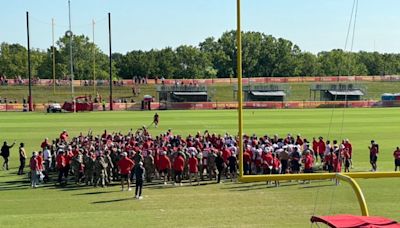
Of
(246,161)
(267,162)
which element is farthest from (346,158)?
(246,161)

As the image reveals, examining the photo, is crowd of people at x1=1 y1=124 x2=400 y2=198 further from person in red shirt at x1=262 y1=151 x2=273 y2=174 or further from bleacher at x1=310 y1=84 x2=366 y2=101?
bleacher at x1=310 y1=84 x2=366 y2=101

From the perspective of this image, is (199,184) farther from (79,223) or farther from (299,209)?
(79,223)

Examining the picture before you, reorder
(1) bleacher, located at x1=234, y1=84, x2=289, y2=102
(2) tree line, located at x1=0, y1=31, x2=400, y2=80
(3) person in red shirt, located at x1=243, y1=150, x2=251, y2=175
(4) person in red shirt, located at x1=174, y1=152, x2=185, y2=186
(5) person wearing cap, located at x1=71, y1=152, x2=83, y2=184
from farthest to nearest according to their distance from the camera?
(2) tree line, located at x1=0, y1=31, x2=400, y2=80
(1) bleacher, located at x1=234, y1=84, x2=289, y2=102
(3) person in red shirt, located at x1=243, y1=150, x2=251, y2=175
(5) person wearing cap, located at x1=71, y1=152, x2=83, y2=184
(4) person in red shirt, located at x1=174, y1=152, x2=185, y2=186

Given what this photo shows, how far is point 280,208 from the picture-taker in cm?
1484

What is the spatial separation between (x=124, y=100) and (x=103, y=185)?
49.5m

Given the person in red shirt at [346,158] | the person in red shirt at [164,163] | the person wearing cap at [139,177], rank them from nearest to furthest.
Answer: the person wearing cap at [139,177] → the person in red shirt at [164,163] → the person in red shirt at [346,158]

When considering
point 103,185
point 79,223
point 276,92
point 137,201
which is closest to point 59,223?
point 79,223

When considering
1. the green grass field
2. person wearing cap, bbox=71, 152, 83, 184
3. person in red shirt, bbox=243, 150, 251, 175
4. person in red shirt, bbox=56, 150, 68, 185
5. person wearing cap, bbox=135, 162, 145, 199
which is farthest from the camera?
the green grass field

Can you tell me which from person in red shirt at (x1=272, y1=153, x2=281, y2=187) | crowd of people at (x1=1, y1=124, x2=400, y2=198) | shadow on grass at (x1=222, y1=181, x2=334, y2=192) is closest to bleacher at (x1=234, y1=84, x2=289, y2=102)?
crowd of people at (x1=1, y1=124, x2=400, y2=198)

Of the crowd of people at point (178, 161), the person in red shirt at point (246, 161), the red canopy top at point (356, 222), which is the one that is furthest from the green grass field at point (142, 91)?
the red canopy top at point (356, 222)

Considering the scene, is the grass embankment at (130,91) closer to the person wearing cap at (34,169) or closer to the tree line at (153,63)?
the tree line at (153,63)

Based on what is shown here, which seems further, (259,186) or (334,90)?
(334,90)

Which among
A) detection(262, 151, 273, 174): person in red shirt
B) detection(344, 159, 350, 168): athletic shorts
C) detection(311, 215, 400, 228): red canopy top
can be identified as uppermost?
detection(311, 215, 400, 228): red canopy top

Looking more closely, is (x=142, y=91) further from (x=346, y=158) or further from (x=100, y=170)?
(x=100, y=170)
